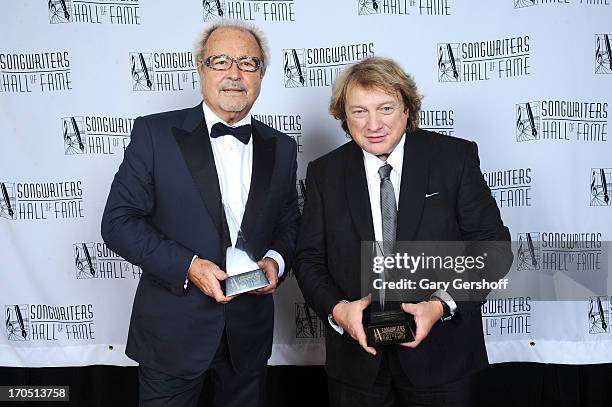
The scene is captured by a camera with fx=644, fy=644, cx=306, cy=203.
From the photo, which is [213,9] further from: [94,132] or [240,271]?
[240,271]

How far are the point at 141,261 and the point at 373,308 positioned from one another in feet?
1.92

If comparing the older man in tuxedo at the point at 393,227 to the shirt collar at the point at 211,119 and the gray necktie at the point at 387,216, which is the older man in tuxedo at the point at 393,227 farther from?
the shirt collar at the point at 211,119

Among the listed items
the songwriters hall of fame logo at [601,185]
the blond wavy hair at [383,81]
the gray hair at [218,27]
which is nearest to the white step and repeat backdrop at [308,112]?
the songwriters hall of fame logo at [601,185]

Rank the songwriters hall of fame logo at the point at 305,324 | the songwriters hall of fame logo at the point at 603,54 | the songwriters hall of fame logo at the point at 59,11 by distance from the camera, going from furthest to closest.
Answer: the songwriters hall of fame logo at the point at 305,324 < the songwriters hall of fame logo at the point at 59,11 < the songwriters hall of fame logo at the point at 603,54

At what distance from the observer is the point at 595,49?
2.34 m

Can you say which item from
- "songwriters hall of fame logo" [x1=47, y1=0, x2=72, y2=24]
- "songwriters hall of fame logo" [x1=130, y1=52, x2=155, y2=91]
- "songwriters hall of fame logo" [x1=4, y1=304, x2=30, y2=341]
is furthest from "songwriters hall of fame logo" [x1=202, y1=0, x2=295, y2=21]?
"songwriters hall of fame logo" [x1=4, y1=304, x2=30, y2=341]

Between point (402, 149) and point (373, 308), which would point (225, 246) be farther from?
point (402, 149)

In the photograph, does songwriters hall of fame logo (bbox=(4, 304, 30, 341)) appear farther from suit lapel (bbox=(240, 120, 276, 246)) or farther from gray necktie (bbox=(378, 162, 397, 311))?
gray necktie (bbox=(378, 162, 397, 311))

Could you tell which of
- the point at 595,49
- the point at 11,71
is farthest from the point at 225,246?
the point at 595,49

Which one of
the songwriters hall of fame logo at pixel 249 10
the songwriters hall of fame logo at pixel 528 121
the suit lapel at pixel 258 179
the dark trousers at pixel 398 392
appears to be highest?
the songwriters hall of fame logo at pixel 249 10

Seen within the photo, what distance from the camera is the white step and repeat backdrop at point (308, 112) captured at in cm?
236

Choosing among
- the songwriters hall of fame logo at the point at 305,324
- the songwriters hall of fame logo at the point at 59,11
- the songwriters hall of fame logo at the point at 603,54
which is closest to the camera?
the songwriters hall of fame logo at the point at 603,54

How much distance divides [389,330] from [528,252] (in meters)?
1.19

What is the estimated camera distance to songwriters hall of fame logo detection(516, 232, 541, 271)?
2.44 m
